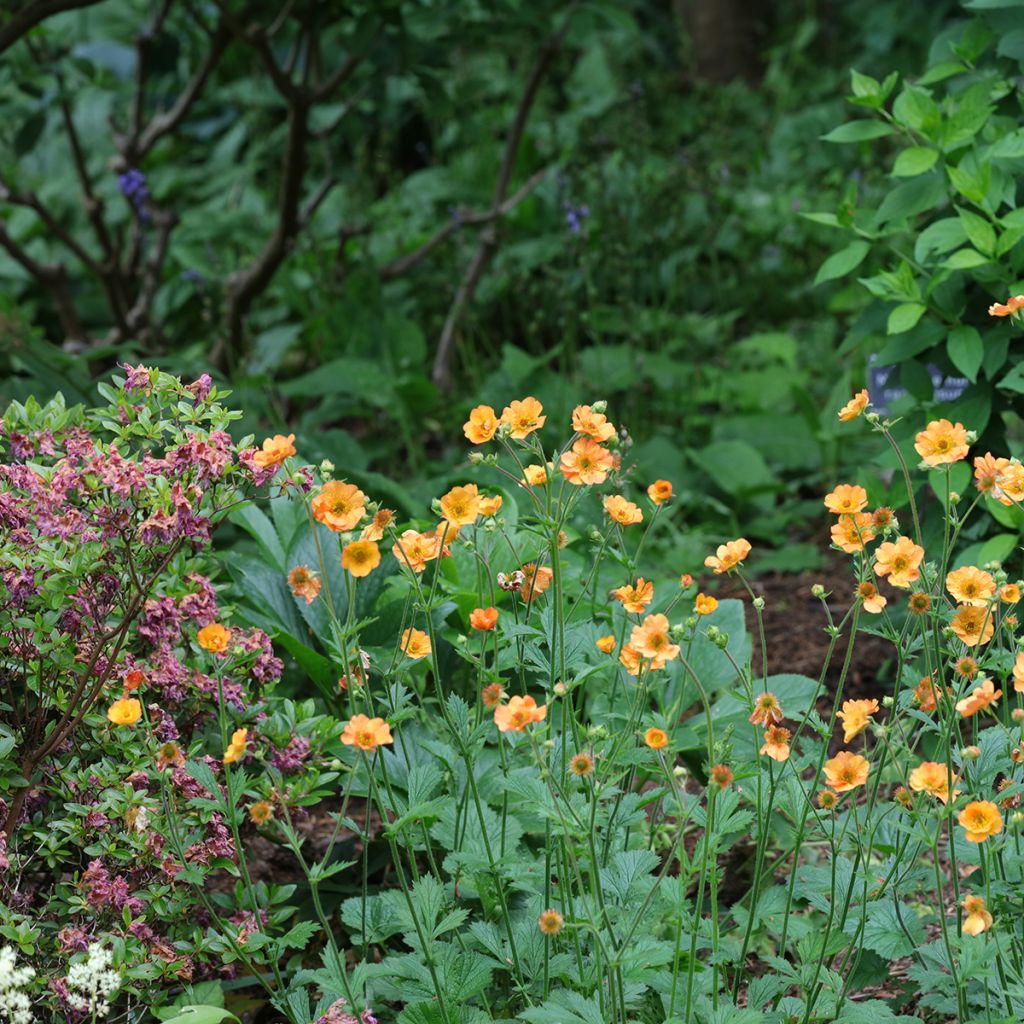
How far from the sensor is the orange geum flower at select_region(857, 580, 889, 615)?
1.51m

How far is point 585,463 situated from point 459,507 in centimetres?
16

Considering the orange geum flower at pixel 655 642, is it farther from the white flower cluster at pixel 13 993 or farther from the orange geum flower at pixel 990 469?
the white flower cluster at pixel 13 993

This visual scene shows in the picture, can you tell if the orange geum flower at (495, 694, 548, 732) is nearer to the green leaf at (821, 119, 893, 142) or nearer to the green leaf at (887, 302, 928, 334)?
the green leaf at (887, 302, 928, 334)

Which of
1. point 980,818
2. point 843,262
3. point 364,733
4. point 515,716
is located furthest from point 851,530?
point 843,262

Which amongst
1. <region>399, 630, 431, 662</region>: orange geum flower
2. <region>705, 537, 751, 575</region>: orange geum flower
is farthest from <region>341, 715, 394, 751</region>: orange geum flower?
<region>705, 537, 751, 575</region>: orange geum flower

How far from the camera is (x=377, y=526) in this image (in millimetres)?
1531

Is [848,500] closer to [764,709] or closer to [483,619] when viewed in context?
[764,709]

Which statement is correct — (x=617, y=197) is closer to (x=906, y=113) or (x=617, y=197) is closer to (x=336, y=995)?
(x=906, y=113)

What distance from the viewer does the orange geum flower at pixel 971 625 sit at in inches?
61.9

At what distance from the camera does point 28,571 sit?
1728 mm

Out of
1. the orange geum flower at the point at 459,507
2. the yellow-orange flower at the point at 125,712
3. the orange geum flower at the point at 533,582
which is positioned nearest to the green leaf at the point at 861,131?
the orange geum flower at the point at 533,582

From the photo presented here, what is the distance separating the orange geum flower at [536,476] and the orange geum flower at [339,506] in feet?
0.69

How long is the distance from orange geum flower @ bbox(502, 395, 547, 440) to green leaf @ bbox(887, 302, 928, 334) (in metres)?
1.18

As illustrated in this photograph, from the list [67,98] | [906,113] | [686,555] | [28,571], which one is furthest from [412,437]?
[28,571]
